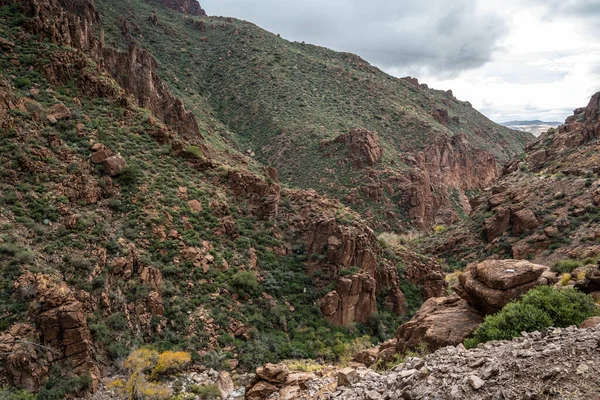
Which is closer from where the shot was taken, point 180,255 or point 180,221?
point 180,255

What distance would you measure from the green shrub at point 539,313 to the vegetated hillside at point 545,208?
659 inches

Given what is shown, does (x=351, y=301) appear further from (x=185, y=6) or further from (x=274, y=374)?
(x=185, y=6)

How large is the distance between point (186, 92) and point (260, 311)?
180 ft

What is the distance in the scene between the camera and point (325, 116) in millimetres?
69375

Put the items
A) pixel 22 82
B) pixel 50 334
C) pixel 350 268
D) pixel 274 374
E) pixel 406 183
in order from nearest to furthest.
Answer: pixel 274 374 < pixel 50 334 < pixel 22 82 < pixel 350 268 < pixel 406 183

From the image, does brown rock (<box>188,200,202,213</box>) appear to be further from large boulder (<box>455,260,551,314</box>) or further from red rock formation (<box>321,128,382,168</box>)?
red rock formation (<box>321,128,382,168</box>)

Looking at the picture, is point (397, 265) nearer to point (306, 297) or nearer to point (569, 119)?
point (306, 297)

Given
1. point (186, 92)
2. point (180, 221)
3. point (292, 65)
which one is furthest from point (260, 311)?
point (292, 65)

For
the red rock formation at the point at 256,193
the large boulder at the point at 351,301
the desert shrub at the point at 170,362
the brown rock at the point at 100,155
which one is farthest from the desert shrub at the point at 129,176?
the large boulder at the point at 351,301

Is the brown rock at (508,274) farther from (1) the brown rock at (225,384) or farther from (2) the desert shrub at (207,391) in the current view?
(2) the desert shrub at (207,391)

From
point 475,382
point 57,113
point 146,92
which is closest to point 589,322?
point 475,382

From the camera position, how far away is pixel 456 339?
444 inches

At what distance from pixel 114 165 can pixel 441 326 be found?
20.8m

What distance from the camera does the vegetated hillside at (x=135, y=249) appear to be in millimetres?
15375
